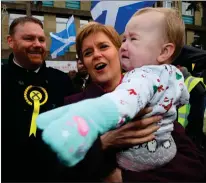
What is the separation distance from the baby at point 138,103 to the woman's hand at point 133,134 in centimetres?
3

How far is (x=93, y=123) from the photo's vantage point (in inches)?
30.4

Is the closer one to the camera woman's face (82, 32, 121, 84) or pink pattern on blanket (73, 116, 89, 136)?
pink pattern on blanket (73, 116, 89, 136)

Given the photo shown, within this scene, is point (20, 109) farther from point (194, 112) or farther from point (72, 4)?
point (72, 4)

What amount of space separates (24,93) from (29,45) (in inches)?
19.2

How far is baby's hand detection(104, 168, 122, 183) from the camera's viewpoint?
1125mm

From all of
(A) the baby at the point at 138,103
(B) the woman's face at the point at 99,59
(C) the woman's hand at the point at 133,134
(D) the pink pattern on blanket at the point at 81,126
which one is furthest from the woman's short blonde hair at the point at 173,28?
(D) the pink pattern on blanket at the point at 81,126

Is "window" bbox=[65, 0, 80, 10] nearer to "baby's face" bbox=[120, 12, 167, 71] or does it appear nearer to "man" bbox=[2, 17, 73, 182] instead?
"man" bbox=[2, 17, 73, 182]

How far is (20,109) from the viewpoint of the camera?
222 cm

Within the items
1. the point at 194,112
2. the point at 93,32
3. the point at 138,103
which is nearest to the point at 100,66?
the point at 93,32

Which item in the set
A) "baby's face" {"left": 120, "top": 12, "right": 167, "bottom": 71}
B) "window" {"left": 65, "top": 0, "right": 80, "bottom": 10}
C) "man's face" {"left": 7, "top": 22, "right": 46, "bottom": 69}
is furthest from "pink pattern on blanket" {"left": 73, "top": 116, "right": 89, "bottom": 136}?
"window" {"left": 65, "top": 0, "right": 80, "bottom": 10}

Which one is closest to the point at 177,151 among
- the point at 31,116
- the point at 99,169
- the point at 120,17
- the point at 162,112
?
the point at 162,112

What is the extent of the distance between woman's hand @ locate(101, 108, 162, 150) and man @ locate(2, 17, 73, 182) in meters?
0.64

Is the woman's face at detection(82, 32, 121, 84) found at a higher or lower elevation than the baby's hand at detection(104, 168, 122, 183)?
higher

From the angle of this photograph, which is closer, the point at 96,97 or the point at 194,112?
the point at 96,97
